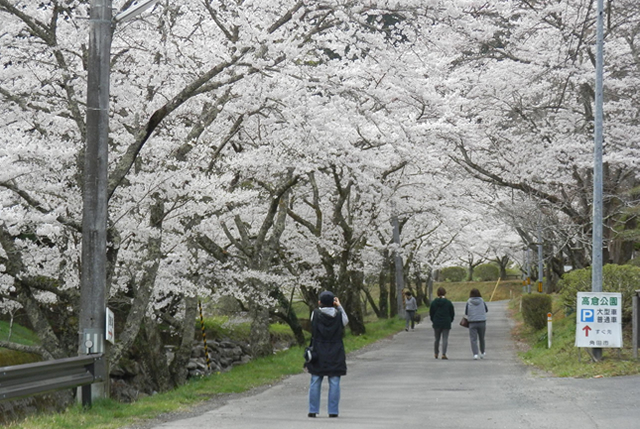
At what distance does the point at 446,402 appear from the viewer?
11.5 meters

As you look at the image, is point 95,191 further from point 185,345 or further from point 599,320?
point 599,320

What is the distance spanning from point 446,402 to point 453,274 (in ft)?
251

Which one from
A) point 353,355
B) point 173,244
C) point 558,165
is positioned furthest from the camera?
point 558,165

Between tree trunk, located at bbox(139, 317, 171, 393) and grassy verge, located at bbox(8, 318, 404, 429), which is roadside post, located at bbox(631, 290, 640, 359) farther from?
tree trunk, located at bbox(139, 317, 171, 393)

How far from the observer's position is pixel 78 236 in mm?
15391

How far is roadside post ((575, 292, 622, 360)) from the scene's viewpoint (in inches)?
608

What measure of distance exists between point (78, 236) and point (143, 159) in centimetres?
196

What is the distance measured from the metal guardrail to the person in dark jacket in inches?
113

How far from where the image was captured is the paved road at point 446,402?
31.1 ft

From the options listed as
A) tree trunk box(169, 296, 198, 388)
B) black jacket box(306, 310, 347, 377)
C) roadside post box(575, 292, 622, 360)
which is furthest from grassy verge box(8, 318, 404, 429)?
roadside post box(575, 292, 622, 360)

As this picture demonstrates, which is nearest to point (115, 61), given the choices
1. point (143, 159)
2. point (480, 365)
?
point (143, 159)

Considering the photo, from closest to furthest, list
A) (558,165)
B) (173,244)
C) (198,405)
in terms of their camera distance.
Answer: (198,405)
(173,244)
(558,165)

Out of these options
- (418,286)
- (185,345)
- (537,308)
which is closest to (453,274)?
(418,286)

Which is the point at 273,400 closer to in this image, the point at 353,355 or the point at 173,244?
the point at 173,244
